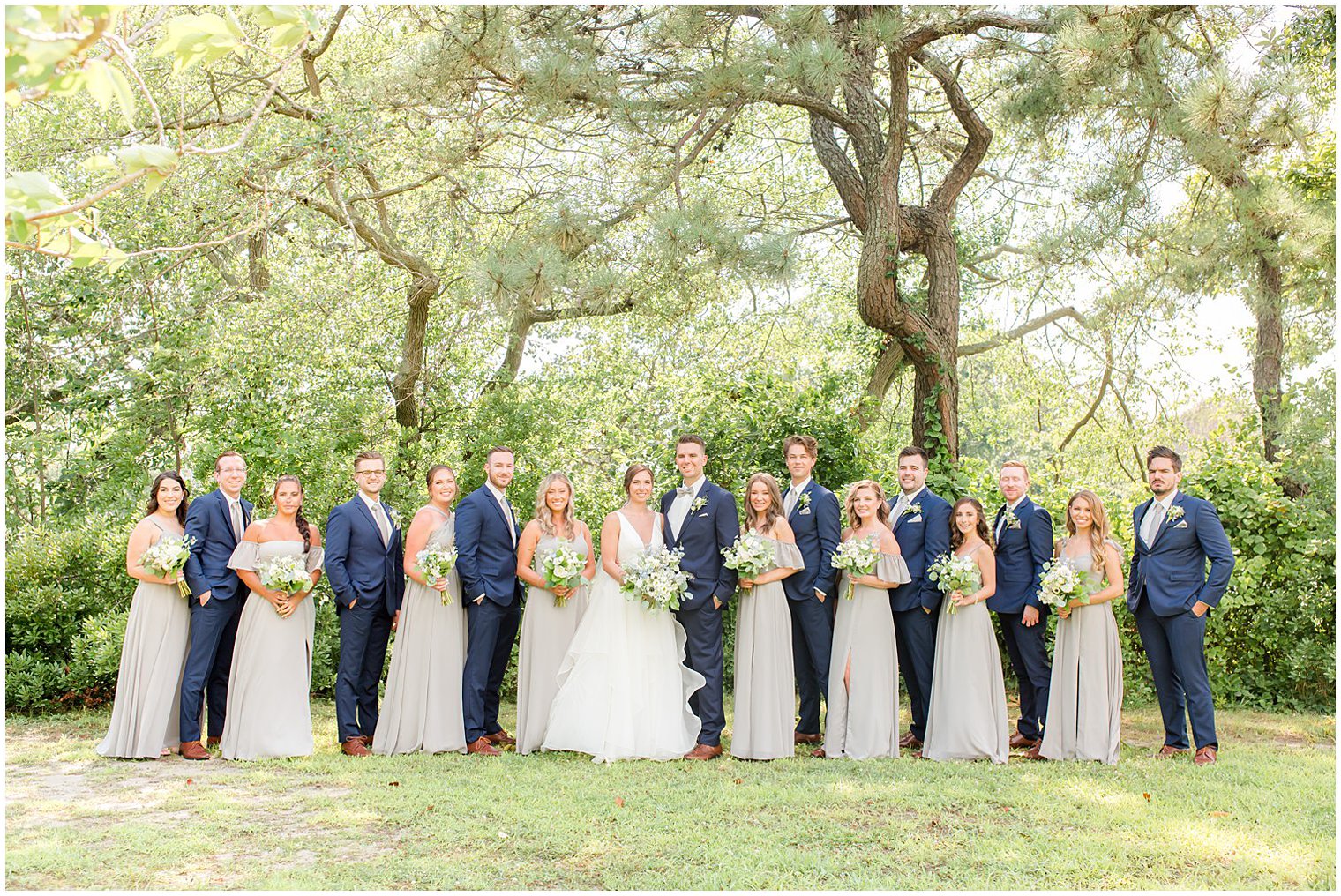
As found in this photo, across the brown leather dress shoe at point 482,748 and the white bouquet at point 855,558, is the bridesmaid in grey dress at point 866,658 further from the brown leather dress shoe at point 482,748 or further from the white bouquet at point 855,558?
the brown leather dress shoe at point 482,748

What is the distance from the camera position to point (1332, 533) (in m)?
8.66

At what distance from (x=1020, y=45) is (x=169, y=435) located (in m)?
9.37

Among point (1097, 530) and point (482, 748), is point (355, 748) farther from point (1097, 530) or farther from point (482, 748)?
point (1097, 530)

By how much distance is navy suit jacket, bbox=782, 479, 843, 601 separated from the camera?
732 centimetres

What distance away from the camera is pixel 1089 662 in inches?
267

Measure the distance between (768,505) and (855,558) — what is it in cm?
65

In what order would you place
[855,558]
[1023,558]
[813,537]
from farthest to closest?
[813,537] → [1023,558] → [855,558]

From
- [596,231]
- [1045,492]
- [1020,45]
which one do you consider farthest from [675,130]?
[1045,492]

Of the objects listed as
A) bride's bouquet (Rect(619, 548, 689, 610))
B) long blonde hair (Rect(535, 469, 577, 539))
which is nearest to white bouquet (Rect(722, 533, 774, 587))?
bride's bouquet (Rect(619, 548, 689, 610))

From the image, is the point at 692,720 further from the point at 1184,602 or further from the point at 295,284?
the point at 295,284

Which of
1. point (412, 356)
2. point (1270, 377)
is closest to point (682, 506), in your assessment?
point (412, 356)

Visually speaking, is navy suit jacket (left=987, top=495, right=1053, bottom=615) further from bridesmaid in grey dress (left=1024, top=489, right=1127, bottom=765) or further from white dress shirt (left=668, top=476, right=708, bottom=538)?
white dress shirt (left=668, top=476, right=708, bottom=538)

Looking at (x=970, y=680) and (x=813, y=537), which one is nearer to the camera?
(x=970, y=680)

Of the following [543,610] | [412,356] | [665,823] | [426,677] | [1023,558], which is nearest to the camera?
[665,823]
